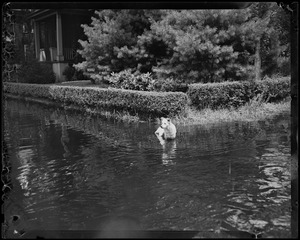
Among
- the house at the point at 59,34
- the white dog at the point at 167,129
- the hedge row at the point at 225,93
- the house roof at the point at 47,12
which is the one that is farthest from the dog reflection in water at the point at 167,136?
the house roof at the point at 47,12

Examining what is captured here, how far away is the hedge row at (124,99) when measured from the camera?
39.4 feet

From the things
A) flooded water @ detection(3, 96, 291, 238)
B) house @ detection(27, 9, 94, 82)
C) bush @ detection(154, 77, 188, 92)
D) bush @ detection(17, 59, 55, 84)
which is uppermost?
house @ detection(27, 9, 94, 82)

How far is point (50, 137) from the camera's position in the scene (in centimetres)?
1072

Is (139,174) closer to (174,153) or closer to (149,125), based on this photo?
(174,153)

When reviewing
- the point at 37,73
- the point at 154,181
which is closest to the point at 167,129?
the point at 154,181

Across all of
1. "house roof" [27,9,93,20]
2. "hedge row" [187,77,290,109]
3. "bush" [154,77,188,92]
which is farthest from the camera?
"house roof" [27,9,93,20]

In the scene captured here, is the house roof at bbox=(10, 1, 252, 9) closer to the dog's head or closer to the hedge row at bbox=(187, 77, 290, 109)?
the dog's head

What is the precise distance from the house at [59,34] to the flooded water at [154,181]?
1486 centimetres

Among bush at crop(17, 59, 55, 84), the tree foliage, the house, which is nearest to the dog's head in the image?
the tree foliage

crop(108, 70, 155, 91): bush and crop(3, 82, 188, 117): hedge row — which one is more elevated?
crop(108, 70, 155, 91): bush

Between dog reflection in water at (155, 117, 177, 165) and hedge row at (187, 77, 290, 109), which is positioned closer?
dog reflection in water at (155, 117, 177, 165)

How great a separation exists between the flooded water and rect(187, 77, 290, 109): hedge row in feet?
6.82

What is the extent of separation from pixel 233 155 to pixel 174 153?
1268 millimetres

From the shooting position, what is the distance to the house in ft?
80.9
